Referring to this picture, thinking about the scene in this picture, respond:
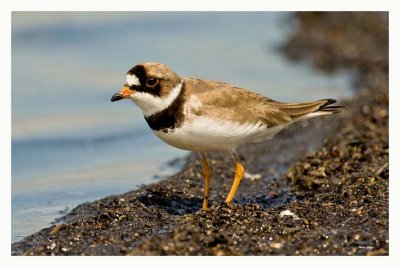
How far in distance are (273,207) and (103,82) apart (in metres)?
5.94

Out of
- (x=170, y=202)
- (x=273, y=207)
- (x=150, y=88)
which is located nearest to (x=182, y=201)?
(x=170, y=202)

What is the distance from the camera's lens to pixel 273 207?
7.82m

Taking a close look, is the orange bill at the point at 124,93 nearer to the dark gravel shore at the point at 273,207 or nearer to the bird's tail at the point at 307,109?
the dark gravel shore at the point at 273,207

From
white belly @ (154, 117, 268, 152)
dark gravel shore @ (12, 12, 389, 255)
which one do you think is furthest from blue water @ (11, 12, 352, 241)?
white belly @ (154, 117, 268, 152)

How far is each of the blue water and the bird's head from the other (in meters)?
1.87

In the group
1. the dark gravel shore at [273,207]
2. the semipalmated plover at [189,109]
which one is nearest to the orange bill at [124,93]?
the semipalmated plover at [189,109]

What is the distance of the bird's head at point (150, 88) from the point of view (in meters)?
7.08

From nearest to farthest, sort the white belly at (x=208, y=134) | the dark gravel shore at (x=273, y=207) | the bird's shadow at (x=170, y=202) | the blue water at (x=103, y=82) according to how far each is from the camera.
→ 1. the dark gravel shore at (x=273, y=207)
2. the white belly at (x=208, y=134)
3. the bird's shadow at (x=170, y=202)
4. the blue water at (x=103, y=82)

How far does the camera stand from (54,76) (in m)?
13.0

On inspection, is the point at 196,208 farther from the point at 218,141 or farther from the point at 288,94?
the point at 288,94

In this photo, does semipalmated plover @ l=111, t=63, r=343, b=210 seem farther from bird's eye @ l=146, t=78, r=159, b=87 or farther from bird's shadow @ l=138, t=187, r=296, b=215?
bird's shadow @ l=138, t=187, r=296, b=215

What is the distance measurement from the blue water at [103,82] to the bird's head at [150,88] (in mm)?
1869

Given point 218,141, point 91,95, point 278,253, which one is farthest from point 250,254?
point 91,95

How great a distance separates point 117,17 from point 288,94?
17.3ft
